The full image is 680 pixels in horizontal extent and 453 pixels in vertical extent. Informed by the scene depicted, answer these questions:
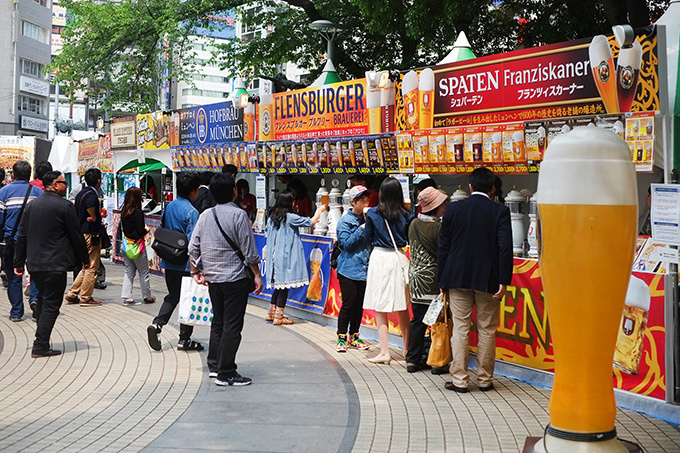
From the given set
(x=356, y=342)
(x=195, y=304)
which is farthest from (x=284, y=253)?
(x=195, y=304)

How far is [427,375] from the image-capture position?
23.7ft

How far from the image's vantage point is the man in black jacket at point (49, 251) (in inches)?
303

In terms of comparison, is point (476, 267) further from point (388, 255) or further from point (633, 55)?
point (633, 55)

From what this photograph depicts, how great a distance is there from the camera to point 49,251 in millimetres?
7715

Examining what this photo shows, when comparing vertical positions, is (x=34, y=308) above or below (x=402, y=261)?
below

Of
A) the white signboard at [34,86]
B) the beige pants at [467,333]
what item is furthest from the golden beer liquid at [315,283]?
the white signboard at [34,86]

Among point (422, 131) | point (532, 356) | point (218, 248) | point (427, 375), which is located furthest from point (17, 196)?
point (532, 356)

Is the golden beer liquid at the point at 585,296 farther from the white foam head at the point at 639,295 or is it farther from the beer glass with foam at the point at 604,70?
the beer glass with foam at the point at 604,70

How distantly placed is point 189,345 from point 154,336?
398mm

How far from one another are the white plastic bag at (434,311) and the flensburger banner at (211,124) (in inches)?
257

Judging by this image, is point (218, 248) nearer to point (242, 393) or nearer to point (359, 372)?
point (242, 393)

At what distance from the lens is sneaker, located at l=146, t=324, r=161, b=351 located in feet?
26.2

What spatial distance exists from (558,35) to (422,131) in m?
8.15

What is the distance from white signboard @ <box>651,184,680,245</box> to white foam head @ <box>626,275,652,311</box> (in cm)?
46
